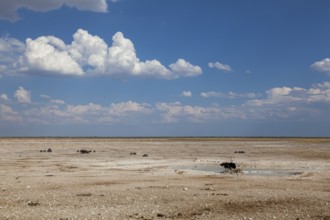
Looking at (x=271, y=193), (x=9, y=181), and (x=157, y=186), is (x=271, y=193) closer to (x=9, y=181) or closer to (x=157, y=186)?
(x=157, y=186)

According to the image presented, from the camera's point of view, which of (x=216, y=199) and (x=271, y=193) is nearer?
(x=216, y=199)

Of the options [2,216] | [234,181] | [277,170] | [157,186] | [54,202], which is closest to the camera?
[2,216]

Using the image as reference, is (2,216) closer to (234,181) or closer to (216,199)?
(216,199)

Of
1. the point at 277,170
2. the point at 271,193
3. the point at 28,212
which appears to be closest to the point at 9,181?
the point at 28,212

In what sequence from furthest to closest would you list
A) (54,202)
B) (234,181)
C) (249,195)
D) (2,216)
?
(234,181) → (249,195) → (54,202) → (2,216)

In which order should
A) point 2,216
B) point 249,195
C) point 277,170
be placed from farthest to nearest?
1. point 277,170
2. point 249,195
3. point 2,216

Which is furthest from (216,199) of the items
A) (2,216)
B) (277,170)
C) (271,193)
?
(277,170)

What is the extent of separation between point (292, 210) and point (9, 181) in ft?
52.4

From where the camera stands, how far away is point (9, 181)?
24562 mm

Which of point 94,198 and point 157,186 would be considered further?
point 157,186

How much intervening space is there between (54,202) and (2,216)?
2775 millimetres

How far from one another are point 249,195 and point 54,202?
A: 8.06 meters

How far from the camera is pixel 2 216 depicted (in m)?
14.7

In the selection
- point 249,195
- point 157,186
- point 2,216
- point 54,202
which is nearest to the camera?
point 2,216
